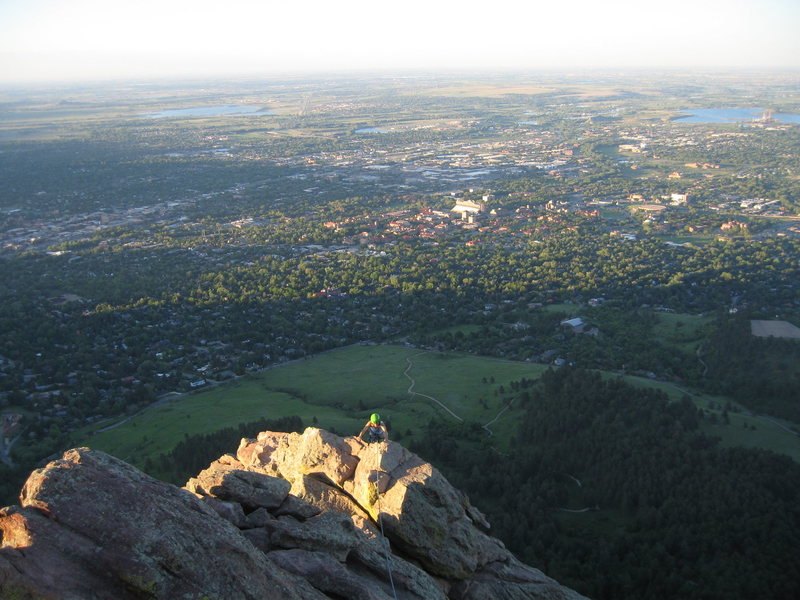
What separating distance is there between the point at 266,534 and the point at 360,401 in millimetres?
32763

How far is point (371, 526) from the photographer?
47.9 ft

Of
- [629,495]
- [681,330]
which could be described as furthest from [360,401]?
[681,330]

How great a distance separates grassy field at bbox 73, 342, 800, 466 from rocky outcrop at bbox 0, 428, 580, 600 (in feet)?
69.1

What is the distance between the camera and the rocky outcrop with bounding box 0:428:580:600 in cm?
973

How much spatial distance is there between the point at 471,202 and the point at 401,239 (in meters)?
21.8

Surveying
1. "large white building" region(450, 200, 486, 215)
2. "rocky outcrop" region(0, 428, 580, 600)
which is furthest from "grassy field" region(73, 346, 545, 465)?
"large white building" region(450, 200, 486, 215)

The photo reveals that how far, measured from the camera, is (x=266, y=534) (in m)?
13.0

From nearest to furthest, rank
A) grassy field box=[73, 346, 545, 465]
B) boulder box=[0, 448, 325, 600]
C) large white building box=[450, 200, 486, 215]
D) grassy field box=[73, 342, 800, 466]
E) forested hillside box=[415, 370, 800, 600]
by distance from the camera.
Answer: boulder box=[0, 448, 325, 600], forested hillside box=[415, 370, 800, 600], grassy field box=[73, 342, 800, 466], grassy field box=[73, 346, 545, 465], large white building box=[450, 200, 486, 215]

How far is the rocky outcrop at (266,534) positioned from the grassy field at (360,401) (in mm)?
21070

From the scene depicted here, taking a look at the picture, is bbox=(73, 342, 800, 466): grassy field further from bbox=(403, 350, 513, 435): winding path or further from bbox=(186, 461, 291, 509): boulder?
bbox=(186, 461, 291, 509): boulder

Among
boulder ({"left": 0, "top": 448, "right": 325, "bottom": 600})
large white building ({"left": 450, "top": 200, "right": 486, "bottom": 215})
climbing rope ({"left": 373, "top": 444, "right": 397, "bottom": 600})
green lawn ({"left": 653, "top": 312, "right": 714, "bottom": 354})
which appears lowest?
green lawn ({"left": 653, "top": 312, "right": 714, "bottom": 354})

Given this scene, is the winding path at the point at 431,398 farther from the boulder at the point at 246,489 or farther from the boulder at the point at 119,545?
the boulder at the point at 119,545

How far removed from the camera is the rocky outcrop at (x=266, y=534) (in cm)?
973

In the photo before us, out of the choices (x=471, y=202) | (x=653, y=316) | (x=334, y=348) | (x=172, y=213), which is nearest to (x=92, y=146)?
(x=172, y=213)
